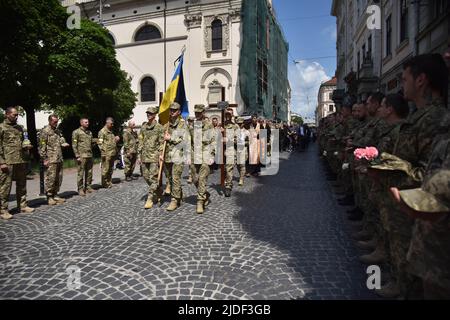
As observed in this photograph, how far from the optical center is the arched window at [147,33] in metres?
32.2

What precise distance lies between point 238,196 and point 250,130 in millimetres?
3839

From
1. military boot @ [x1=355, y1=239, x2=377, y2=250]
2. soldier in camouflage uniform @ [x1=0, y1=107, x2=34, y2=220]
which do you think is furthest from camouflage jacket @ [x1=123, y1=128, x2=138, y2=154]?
military boot @ [x1=355, y1=239, x2=377, y2=250]

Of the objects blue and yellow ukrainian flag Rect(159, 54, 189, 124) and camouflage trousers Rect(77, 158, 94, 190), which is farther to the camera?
camouflage trousers Rect(77, 158, 94, 190)

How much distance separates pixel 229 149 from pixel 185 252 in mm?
4693

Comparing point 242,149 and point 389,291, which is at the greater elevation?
point 242,149

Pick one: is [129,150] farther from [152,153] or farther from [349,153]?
[349,153]

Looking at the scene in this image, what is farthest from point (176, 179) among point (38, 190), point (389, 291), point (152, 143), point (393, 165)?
point (38, 190)

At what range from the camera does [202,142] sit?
6.68 m

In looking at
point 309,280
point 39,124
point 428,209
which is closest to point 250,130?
point 309,280

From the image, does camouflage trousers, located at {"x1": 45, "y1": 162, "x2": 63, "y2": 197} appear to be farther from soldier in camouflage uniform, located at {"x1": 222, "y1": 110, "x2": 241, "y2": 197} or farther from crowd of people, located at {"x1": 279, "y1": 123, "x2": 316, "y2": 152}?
crowd of people, located at {"x1": 279, "y1": 123, "x2": 316, "y2": 152}

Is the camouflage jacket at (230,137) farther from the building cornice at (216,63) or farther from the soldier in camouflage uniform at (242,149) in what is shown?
the building cornice at (216,63)

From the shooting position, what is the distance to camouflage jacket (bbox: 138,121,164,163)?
22.9ft

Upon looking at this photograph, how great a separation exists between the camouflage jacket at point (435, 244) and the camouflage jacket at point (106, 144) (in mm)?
8963

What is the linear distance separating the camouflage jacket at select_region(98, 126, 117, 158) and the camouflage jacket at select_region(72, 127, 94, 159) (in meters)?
0.82
